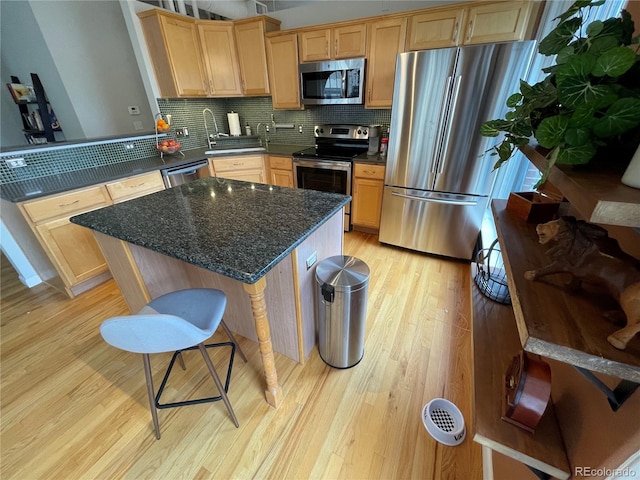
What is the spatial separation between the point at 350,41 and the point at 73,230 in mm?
3186

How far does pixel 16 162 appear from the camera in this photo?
86.0 inches

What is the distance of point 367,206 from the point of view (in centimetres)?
303

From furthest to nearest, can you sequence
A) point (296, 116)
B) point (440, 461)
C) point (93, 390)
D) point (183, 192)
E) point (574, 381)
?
point (296, 116) → point (183, 192) → point (93, 390) → point (440, 461) → point (574, 381)

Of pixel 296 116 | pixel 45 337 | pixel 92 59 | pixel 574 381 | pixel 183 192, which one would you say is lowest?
pixel 45 337

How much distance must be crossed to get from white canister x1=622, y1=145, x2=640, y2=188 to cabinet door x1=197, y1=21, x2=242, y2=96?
392cm

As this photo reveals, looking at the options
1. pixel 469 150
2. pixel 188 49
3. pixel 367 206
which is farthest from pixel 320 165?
pixel 188 49

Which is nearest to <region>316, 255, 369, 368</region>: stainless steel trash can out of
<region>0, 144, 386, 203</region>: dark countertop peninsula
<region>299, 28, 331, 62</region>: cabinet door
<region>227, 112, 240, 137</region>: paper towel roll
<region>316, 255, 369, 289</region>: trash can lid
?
<region>316, 255, 369, 289</region>: trash can lid

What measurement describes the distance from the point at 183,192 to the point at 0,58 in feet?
15.2

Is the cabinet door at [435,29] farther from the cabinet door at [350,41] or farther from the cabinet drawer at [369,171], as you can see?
the cabinet drawer at [369,171]

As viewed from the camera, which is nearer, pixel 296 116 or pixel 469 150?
pixel 469 150

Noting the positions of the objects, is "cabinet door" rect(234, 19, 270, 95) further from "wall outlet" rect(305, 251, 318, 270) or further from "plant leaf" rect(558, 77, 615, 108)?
"plant leaf" rect(558, 77, 615, 108)

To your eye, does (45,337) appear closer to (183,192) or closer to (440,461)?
(183,192)

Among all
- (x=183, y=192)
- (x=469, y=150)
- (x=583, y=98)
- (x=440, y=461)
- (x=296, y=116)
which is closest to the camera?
(x=583, y=98)

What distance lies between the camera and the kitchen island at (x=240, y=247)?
1.09 meters
